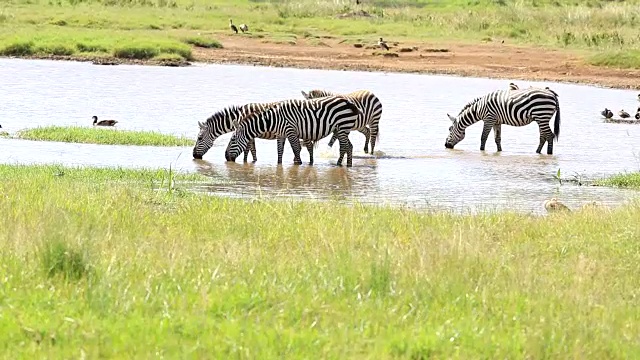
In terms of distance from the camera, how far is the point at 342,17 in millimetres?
54719

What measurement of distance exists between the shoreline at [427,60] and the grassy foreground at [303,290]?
26.7 m

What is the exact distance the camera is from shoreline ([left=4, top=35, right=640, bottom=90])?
36.8 metres

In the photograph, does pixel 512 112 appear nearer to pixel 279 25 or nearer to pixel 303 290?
pixel 303 290

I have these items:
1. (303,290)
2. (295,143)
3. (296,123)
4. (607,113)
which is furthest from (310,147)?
(303,290)

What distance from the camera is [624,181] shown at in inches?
693

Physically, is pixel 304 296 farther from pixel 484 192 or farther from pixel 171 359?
pixel 484 192

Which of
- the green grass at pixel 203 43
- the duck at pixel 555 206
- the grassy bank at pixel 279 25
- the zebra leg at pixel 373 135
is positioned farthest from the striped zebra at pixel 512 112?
the green grass at pixel 203 43

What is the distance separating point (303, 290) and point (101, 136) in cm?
1452

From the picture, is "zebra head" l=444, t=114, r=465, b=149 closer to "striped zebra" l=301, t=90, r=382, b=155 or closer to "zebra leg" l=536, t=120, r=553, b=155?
"zebra leg" l=536, t=120, r=553, b=155

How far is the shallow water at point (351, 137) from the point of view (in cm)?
1677

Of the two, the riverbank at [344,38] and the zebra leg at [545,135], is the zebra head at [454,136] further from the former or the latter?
the riverbank at [344,38]

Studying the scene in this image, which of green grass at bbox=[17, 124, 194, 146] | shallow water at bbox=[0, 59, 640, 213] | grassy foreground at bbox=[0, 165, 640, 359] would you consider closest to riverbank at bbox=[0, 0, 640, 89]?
shallow water at bbox=[0, 59, 640, 213]

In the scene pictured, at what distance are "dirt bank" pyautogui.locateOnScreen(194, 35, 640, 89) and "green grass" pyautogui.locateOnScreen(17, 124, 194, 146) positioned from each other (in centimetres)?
1766

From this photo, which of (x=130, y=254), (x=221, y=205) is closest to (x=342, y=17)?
(x=221, y=205)
